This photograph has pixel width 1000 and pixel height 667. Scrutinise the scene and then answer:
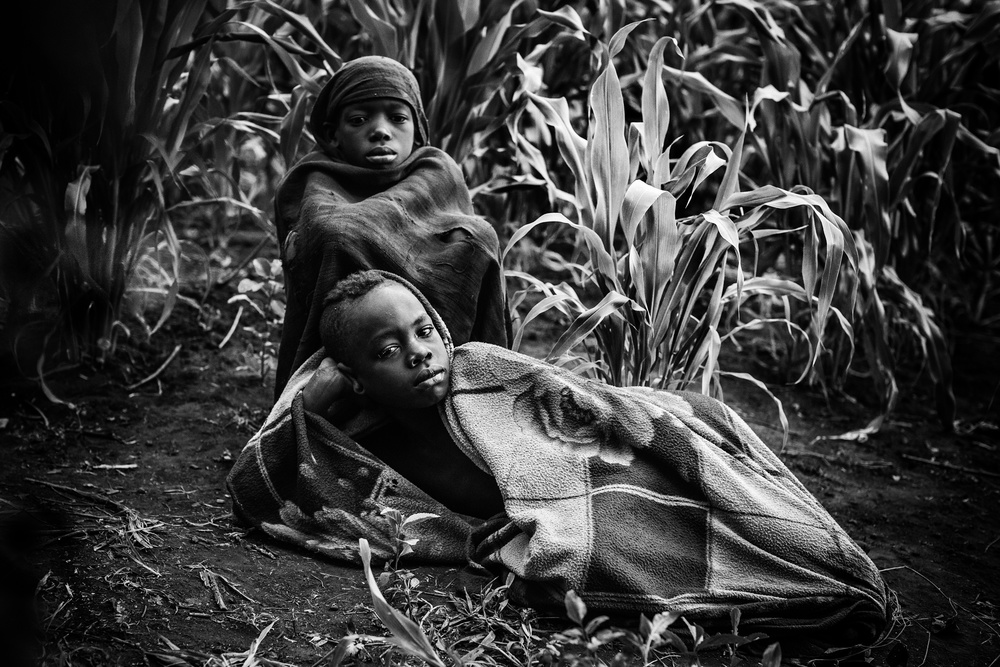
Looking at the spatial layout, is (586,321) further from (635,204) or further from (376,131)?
(376,131)

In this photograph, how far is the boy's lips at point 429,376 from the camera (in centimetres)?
196

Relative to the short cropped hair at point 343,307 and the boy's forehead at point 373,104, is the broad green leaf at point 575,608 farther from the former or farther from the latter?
the boy's forehead at point 373,104

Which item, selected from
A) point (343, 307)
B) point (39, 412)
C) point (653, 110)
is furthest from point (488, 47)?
point (39, 412)

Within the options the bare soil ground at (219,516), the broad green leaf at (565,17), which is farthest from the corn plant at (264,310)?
the broad green leaf at (565,17)

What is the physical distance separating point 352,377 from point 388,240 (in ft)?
1.15

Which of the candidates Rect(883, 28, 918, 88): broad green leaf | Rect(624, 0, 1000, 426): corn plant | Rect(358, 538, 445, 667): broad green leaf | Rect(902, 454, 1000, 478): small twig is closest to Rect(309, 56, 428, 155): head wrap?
A: Rect(624, 0, 1000, 426): corn plant

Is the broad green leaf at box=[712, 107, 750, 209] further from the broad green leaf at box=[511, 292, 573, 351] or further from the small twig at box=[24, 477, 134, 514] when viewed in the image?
the small twig at box=[24, 477, 134, 514]

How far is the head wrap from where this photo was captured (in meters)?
2.20

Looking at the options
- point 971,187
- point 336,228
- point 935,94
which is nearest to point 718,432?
point 336,228

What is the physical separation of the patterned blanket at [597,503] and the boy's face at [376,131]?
0.53m

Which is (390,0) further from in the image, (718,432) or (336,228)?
(718,432)

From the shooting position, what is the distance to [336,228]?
83.0 inches

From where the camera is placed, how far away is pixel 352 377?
6.64 ft

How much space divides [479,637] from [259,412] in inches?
53.1
